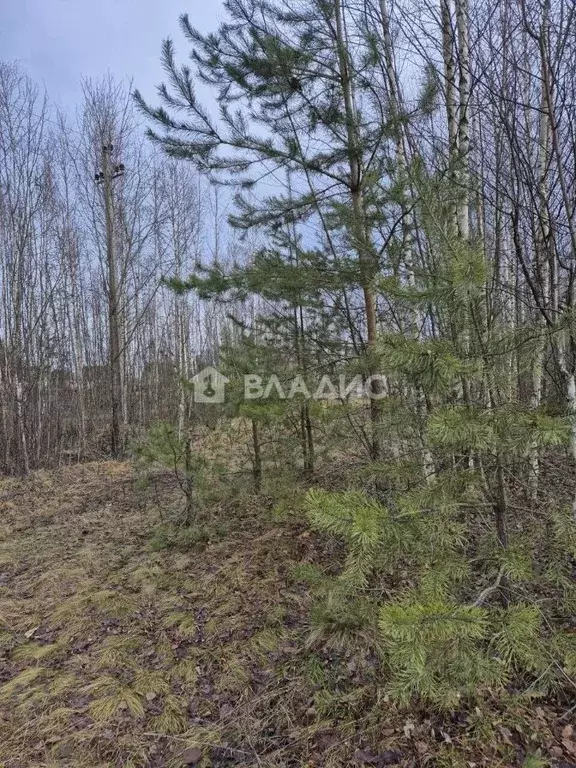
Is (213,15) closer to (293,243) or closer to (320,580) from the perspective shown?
(293,243)

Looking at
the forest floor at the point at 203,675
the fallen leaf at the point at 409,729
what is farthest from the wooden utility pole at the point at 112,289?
the fallen leaf at the point at 409,729

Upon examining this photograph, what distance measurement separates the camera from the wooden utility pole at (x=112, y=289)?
347 inches

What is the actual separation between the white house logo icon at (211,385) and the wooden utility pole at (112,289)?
4.98 meters

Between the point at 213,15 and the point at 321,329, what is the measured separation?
3095mm

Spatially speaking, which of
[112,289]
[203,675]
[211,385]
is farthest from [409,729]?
[112,289]

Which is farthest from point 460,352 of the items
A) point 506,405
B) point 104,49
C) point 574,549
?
point 104,49

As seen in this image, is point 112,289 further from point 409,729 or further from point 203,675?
point 409,729

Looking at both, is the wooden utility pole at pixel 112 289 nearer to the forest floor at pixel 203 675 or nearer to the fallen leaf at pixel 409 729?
the forest floor at pixel 203 675

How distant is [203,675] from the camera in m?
2.51

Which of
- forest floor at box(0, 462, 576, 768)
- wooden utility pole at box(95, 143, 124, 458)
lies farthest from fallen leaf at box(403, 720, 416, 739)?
wooden utility pole at box(95, 143, 124, 458)

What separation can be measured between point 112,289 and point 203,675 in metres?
8.06

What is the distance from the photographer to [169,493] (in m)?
5.88

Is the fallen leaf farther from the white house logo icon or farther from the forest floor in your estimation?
the white house logo icon

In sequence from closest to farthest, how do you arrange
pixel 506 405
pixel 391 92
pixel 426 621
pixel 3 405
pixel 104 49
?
pixel 426 621 → pixel 506 405 → pixel 391 92 → pixel 3 405 → pixel 104 49
